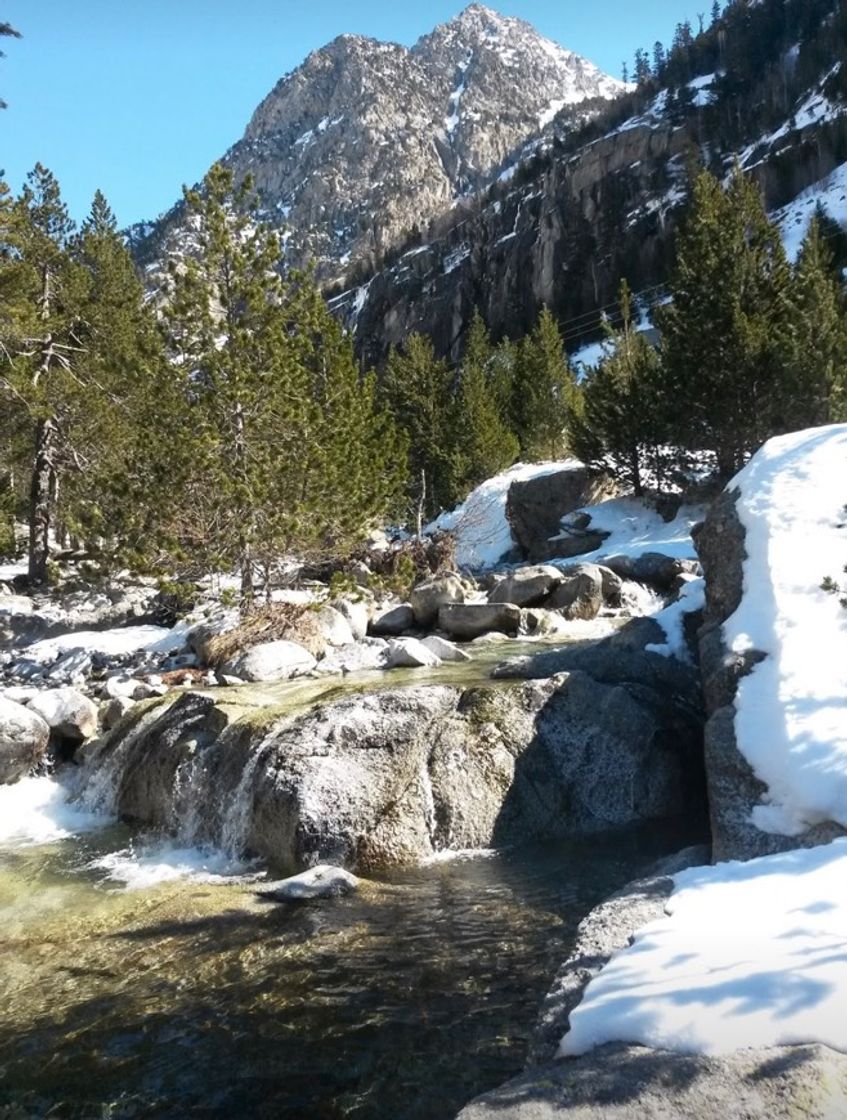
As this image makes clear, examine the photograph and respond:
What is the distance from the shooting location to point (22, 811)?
1002 centimetres

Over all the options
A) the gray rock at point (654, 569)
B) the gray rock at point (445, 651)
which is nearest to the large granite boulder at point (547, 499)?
the gray rock at point (654, 569)

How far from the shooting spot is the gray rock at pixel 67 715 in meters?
11.7

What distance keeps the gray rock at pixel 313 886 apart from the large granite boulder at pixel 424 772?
57 cm

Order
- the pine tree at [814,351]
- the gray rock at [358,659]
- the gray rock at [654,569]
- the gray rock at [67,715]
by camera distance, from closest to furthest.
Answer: the gray rock at [67,715] → the gray rock at [358,659] → the gray rock at [654,569] → the pine tree at [814,351]

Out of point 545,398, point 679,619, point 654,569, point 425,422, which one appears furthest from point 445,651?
point 545,398

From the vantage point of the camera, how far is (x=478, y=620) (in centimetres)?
1557

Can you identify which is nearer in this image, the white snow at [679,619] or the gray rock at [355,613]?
the white snow at [679,619]

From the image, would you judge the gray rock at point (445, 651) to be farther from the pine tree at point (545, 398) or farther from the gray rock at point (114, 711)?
the pine tree at point (545, 398)

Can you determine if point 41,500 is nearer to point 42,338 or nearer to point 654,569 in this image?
point 42,338

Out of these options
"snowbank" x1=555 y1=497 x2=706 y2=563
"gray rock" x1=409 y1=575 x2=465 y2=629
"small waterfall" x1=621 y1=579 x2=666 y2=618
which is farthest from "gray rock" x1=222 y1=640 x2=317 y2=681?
"snowbank" x1=555 y1=497 x2=706 y2=563

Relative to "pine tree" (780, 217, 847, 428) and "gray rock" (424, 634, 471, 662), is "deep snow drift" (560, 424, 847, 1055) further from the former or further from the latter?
"pine tree" (780, 217, 847, 428)

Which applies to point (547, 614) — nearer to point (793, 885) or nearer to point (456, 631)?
point (456, 631)

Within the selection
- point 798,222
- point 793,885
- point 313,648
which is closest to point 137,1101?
point 793,885

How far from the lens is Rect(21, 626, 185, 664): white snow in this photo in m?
16.4
